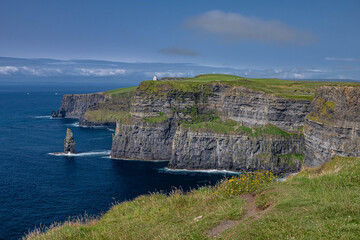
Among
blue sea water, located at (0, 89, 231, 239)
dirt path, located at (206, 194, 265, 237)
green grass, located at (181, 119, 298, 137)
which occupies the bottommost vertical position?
blue sea water, located at (0, 89, 231, 239)

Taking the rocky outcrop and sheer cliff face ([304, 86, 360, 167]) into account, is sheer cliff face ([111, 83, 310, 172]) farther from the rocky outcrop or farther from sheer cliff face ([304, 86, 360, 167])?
sheer cliff face ([304, 86, 360, 167])

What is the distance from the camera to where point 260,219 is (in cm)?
1473

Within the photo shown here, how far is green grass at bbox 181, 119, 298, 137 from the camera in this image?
88.0 meters

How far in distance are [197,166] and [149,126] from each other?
22908 millimetres

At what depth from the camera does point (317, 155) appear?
6328 cm

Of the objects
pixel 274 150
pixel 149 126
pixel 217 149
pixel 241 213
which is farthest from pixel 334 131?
pixel 149 126

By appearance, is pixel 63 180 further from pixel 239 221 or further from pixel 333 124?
pixel 239 221

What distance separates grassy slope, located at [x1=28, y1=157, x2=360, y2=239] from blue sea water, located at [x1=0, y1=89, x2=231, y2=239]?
3044 centimetres

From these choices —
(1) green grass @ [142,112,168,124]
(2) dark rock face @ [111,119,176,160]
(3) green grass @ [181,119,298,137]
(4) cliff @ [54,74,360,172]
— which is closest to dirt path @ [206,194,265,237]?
(4) cliff @ [54,74,360,172]

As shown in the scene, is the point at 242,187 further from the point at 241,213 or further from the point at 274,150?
the point at 274,150

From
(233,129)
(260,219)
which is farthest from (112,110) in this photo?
(260,219)

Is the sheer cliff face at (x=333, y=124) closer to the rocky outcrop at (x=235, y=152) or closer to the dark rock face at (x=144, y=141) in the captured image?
the rocky outcrop at (x=235, y=152)

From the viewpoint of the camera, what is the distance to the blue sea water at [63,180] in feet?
186

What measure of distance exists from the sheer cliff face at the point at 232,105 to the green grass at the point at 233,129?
5.57 feet
